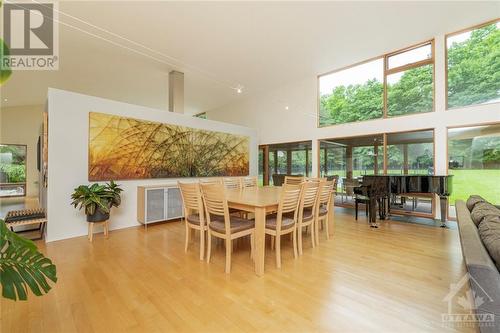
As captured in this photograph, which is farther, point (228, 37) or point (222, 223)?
point (228, 37)

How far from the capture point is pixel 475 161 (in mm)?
4352

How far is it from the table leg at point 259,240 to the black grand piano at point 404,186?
3059 mm

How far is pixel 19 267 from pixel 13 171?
11.3m

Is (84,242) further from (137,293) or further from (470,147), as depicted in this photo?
(470,147)

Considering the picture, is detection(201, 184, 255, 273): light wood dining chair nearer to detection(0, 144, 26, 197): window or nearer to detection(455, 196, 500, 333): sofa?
detection(455, 196, 500, 333): sofa

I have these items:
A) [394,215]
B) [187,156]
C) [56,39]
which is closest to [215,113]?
[187,156]

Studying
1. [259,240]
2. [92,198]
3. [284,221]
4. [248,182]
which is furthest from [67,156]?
[284,221]

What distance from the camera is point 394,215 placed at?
5316 millimetres

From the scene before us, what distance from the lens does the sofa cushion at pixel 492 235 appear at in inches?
51.6

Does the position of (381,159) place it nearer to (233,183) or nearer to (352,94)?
(352,94)

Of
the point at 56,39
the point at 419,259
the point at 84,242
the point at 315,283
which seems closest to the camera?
the point at 315,283

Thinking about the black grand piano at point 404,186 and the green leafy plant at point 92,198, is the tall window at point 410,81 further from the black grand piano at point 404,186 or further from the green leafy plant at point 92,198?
the green leafy plant at point 92,198

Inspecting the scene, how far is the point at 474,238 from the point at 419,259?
1.60 m

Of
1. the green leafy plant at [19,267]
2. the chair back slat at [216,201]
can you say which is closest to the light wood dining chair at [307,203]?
the chair back slat at [216,201]
